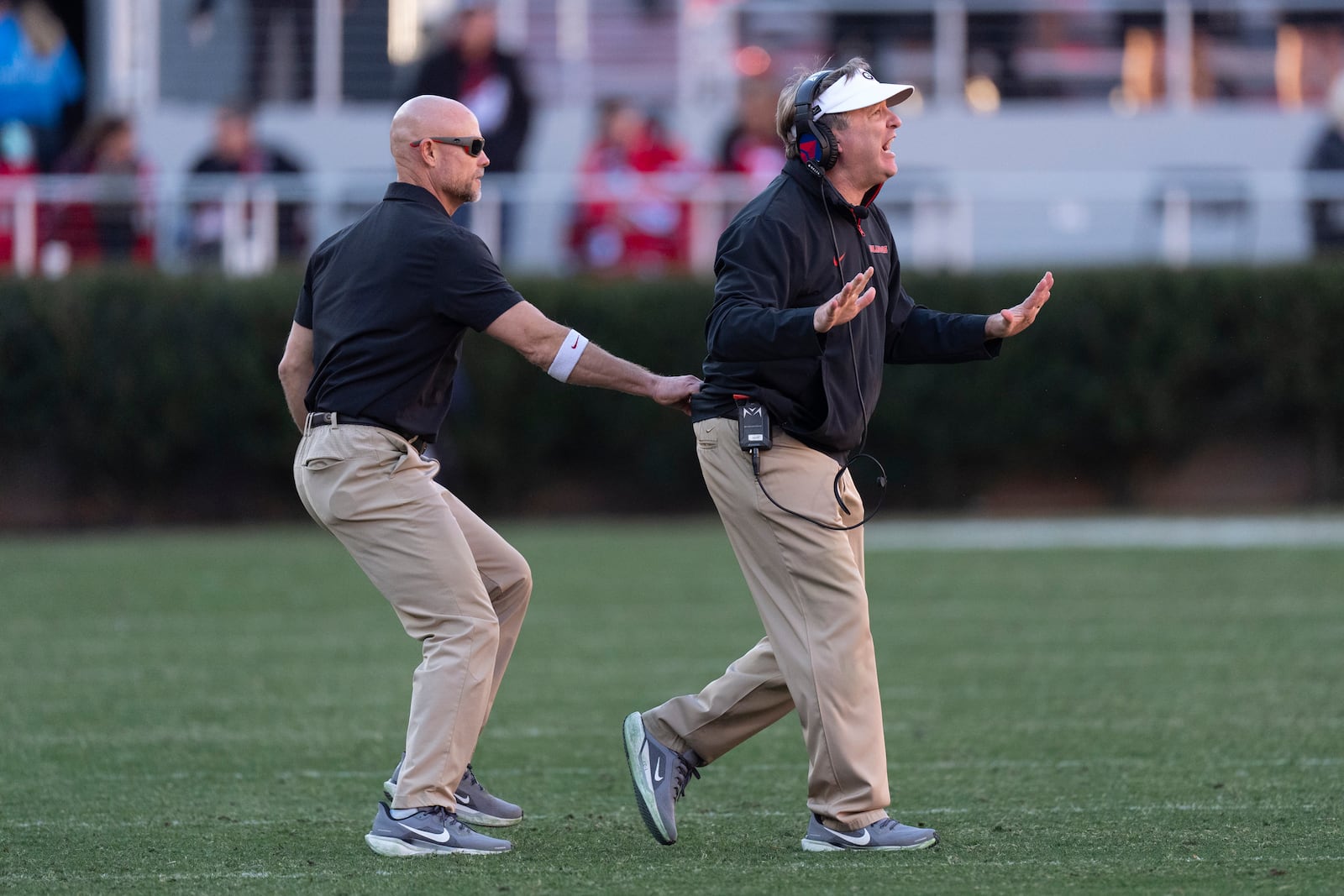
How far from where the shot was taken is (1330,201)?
1697 cm

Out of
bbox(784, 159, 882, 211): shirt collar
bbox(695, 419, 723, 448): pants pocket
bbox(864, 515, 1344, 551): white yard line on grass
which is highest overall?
bbox(784, 159, 882, 211): shirt collar

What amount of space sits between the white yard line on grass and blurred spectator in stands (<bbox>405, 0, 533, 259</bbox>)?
4507 mm

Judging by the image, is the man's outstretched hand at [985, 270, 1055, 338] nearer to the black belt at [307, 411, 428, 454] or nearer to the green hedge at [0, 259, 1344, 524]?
the black belt at [307, 411, 428, 454]

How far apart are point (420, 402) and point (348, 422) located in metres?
0.23

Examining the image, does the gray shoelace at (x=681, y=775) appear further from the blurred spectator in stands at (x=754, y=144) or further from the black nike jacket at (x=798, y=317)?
the blurred spectator in stands at (x=754, y=144)

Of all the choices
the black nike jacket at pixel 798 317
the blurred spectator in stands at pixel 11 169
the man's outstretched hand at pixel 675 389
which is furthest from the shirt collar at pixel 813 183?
the blurred spectator in stands at pixel 11 169

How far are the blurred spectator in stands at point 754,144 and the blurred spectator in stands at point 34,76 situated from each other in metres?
6.52

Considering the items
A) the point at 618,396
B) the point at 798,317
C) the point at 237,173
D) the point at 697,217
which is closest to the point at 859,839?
the point at 798,317

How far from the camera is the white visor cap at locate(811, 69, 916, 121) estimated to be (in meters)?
5.38

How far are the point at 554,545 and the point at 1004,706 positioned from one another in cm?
673

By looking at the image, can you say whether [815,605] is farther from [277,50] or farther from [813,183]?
[277,50]

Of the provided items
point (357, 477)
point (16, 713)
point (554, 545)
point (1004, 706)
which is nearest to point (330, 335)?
point (357, 477)

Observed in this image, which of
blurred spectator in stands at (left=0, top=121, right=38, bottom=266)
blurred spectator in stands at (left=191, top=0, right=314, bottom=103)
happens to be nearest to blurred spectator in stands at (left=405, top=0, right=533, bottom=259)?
blurred spectator in stands at (left=0, top=121, right=38, bottom=266)

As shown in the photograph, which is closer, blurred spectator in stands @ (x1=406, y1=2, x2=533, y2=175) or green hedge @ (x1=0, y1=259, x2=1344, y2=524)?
green hedge @ (x1=0, y1=259, x2=1344, y2=524)
